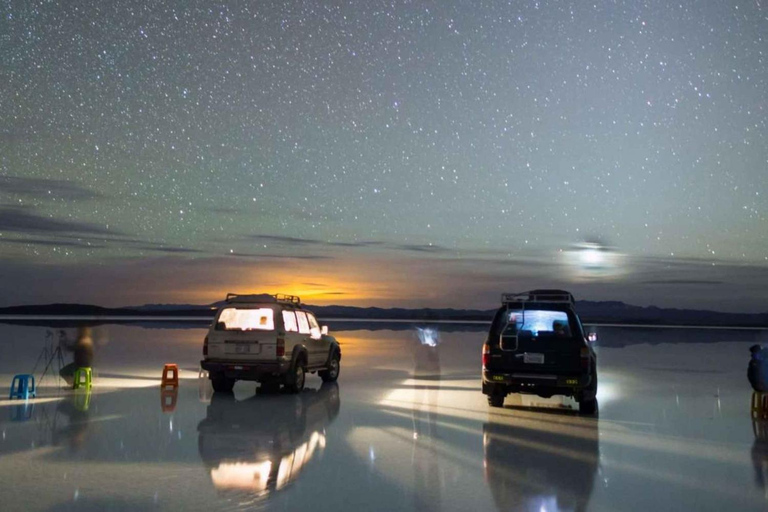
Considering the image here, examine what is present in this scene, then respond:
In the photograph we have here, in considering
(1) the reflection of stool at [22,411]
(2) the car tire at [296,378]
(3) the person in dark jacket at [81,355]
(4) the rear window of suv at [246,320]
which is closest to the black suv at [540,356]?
(2) the car tire at [296,378]

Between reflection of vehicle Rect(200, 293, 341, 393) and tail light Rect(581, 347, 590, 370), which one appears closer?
tail light Rect(581, 347, 590, 370)

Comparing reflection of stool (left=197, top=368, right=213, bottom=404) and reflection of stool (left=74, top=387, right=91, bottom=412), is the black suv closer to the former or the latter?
reflection of stool (left=197, top=368, right=213, bottom=404)

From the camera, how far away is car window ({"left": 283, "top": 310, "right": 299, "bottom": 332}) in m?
17.1

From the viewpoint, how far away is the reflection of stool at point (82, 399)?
44.3 feet

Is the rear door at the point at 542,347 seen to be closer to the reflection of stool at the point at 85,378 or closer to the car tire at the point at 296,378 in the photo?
the car tire at the point at 296,378

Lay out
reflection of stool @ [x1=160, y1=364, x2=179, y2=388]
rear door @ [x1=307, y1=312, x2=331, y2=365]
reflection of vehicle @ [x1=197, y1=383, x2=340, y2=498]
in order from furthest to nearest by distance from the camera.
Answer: rear door @ [x1=307, y1=312, x2=331, y2=365], reflection of stool @ [x1=160, y1=364, x2=179, y2=388], reflection of vehicle @ [x1=197, y1=383, x2=340, y2=498]

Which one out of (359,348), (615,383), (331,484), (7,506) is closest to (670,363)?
(615,383)

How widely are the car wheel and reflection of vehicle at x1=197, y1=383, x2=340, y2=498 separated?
430 mm

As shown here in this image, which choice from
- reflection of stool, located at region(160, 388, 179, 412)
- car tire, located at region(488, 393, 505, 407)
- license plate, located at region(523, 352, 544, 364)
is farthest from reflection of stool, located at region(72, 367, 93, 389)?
license plate, located at region(523, 352, 544, 364)

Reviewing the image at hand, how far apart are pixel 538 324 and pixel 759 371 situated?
4.11 metres

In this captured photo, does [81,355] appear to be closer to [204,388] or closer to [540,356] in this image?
[204,388]

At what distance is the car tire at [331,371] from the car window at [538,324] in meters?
6.51

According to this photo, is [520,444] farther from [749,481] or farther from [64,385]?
[64,385]

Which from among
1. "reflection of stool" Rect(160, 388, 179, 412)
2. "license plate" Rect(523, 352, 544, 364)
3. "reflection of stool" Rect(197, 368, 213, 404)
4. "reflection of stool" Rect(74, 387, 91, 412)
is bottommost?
"reflection of stool" Rect(197, 368, 213, 404)
